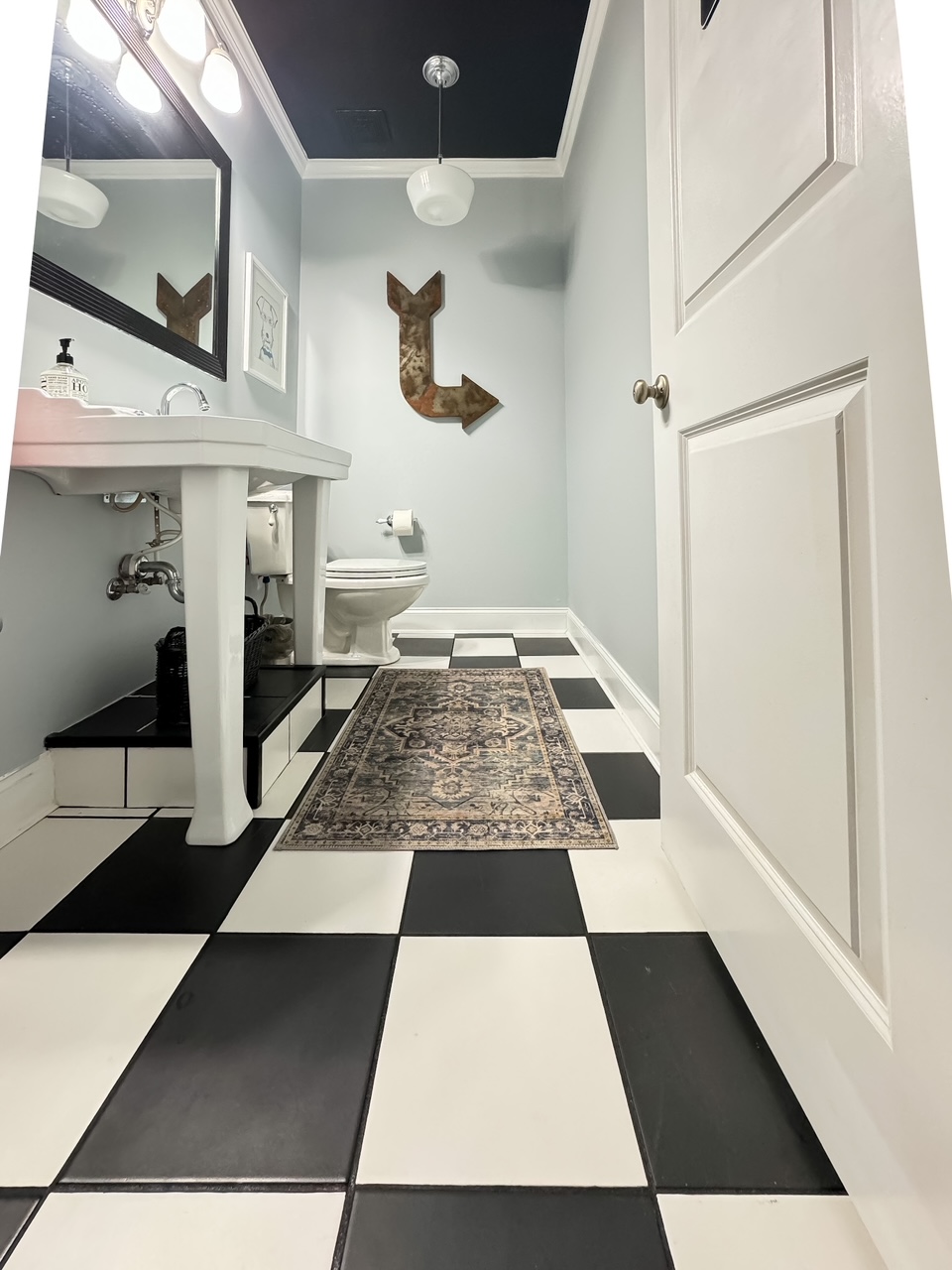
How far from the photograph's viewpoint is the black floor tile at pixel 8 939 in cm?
77

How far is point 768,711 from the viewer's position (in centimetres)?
62

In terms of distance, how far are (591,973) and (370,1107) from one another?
0.98 ft

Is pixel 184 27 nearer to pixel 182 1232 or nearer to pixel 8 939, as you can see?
pixel 8 939

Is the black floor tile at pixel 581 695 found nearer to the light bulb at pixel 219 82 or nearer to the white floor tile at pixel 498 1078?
the white floor tile at pixel 498 1078

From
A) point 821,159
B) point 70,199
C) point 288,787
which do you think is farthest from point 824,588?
point 70,199

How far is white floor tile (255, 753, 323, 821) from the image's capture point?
115cm

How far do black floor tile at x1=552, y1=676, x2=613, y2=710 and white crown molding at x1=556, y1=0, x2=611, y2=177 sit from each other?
212 cm

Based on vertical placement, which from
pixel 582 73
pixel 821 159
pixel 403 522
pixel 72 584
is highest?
pixel 582 73

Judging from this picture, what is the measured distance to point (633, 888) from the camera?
902mm

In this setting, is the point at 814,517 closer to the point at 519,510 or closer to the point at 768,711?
the point at 768,711

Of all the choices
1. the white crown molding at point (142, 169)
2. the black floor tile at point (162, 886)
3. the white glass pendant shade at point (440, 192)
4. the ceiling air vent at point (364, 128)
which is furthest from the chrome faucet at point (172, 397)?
the ceiling air vent at point (364, 128)

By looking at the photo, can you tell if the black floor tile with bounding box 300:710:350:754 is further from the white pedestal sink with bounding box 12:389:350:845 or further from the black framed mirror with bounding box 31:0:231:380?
the black framed mirror with bounding box 31:0:231:380

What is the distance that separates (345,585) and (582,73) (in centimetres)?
206

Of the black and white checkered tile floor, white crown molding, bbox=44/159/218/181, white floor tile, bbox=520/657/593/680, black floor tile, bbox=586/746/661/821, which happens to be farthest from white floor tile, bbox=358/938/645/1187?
white crown molding, bbox=44/159/218/181
